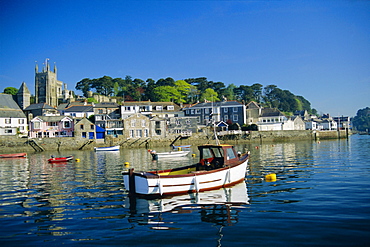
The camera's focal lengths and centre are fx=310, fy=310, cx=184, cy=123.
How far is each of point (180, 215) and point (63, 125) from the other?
230 feet

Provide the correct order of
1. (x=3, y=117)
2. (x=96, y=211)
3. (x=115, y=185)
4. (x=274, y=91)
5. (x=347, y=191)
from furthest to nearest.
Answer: (x=274, y=91) → (x=3, y=117) → (x=115, y=185) → (x=347, y=191) → (x=96, y=211)

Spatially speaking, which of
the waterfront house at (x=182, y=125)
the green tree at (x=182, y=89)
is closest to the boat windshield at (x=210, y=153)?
the waterfront house at (x=182, y=125)

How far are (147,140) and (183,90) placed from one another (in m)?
52.8

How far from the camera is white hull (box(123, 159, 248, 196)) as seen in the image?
16500mm

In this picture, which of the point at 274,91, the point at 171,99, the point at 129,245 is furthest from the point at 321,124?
the point at 129,245

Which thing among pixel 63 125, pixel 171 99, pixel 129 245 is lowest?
pixel 129 245

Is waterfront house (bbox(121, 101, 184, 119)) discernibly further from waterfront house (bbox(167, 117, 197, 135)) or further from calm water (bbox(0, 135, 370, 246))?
calm water (bbox(0, 135, 370, 246))

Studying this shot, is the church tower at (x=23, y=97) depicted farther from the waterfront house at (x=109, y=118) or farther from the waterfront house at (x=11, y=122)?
the waterfront house at (x=109, y=118)

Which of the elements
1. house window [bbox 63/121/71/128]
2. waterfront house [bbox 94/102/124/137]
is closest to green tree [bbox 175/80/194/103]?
waterfront house [bbox 94/102/124/137]

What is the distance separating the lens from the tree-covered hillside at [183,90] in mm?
118750

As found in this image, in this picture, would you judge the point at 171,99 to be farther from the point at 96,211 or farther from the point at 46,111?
the point at 96,211

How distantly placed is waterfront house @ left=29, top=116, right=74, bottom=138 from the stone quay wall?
755cm

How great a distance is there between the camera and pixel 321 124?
131000mm

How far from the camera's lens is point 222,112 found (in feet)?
297
